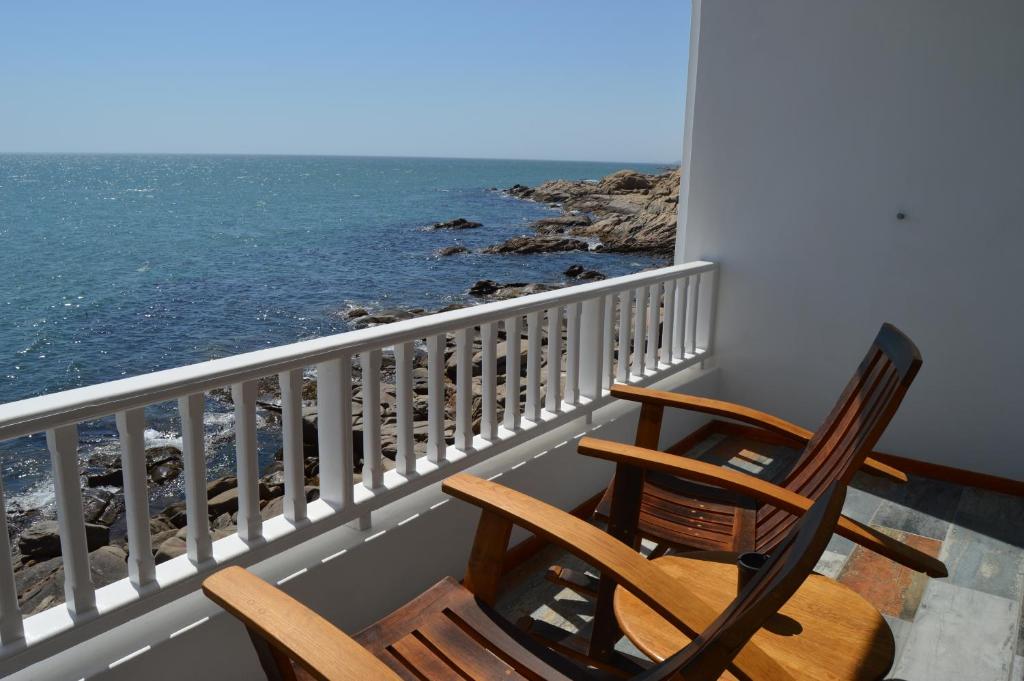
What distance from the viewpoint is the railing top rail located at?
1442 mm

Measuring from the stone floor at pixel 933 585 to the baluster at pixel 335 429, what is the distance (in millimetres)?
678

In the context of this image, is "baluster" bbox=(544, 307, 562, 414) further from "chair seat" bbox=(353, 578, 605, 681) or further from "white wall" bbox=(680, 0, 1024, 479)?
"white wall" bbox=(680, 0, 1024, 479)

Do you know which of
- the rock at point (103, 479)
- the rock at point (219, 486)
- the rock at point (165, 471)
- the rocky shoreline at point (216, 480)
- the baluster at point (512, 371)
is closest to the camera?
the baluster at point (512, 371)

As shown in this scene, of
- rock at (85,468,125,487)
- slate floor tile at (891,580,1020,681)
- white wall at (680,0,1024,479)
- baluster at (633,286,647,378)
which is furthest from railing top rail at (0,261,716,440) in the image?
rock at (85,468,125,487)

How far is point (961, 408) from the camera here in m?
3.65

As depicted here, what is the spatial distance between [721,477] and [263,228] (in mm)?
38831

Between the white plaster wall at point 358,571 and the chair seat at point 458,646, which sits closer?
the chair seat at point 458,646

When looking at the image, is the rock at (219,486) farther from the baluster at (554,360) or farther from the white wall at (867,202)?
the white wall at (867,202)

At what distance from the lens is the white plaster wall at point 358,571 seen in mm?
1705

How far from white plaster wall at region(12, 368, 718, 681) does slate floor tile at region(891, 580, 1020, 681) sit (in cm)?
132

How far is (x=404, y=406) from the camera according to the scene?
2.35 m

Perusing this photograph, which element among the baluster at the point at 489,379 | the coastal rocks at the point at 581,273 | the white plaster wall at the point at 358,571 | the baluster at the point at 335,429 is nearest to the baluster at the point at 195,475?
the white plaster wall at the point at 358,571

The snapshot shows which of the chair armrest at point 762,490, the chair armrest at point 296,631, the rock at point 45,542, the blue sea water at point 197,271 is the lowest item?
the blue sea water at point 197,271

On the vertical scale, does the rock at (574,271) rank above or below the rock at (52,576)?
below
